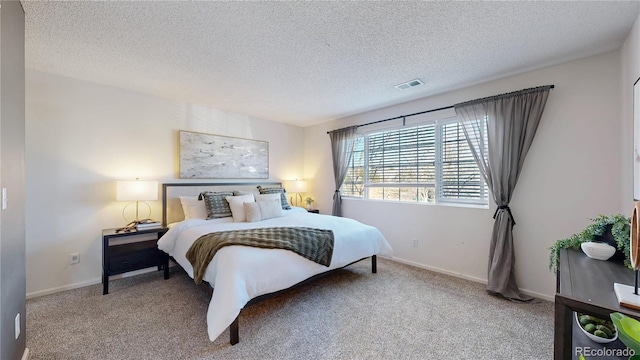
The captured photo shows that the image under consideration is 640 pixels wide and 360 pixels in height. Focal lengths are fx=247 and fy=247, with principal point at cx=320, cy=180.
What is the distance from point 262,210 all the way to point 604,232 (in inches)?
129

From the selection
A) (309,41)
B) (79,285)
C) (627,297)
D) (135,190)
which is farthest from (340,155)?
(79,285)

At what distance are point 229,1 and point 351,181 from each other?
335 centimetres

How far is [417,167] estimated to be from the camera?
3.67 meters

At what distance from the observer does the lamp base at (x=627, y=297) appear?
0.98 m

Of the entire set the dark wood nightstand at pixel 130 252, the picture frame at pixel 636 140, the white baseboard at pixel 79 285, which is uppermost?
the picture frame at pixel 636 140

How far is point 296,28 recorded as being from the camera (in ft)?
6.41

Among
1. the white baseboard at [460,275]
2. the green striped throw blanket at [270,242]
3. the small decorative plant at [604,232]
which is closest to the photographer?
the small decorative plant at [604,232]

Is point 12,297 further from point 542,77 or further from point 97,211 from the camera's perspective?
point 542,77

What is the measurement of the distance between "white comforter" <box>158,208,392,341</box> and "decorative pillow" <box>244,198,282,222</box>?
127 mm

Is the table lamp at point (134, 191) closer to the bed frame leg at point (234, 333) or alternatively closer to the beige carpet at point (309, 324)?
the beige carpet at point (309, 324)


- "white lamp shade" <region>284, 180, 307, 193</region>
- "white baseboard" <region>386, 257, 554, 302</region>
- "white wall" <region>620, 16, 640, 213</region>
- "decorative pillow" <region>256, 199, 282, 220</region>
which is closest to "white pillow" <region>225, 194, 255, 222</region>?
"decorative pillow" <region>256, 199, 282, 220</region>

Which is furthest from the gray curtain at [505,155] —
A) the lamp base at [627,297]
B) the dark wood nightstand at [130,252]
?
the dark wood nightstand at [130,252]

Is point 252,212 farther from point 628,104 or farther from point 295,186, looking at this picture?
point 628,104

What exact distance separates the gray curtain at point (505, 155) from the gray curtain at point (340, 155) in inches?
80.2
